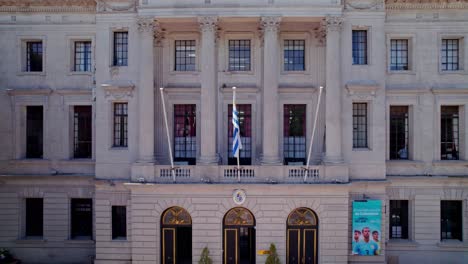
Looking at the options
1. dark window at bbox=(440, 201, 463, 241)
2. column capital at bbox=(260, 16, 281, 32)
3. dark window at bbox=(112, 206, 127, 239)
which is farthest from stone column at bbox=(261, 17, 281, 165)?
dark window at bbox=(440, 201, 463, 241)

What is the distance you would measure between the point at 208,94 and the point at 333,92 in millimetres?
7718

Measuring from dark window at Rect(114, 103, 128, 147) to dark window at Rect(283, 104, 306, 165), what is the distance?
10.6m

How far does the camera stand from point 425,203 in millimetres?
28531

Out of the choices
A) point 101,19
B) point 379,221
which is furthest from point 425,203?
point 101,19

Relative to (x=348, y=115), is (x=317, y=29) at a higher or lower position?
higher

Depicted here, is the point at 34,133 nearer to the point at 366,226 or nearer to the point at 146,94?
the point at 146,94

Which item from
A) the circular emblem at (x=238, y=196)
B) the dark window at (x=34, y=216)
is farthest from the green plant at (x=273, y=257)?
the dark window at (x=34, y=216)

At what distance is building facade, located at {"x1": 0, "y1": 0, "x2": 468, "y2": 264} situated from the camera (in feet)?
87.4

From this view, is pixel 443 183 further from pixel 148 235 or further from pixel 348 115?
pixel 148 235

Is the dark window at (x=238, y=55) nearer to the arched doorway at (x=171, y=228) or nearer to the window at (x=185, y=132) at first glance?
the window at (x=185, y=132)

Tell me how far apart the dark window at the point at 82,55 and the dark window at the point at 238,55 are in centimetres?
992

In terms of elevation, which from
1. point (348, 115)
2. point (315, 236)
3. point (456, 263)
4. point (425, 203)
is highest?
point (348, 115)

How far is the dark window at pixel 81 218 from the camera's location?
1180 inches

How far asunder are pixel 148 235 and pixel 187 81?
33.8 ft
